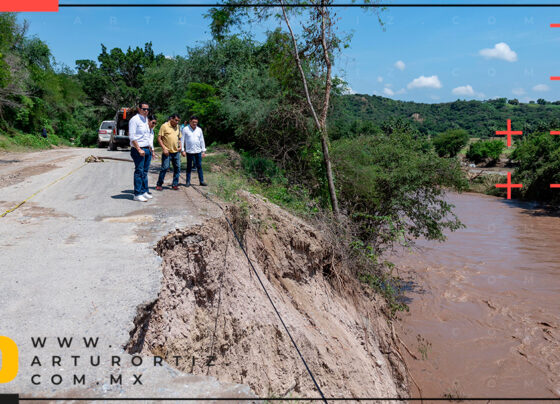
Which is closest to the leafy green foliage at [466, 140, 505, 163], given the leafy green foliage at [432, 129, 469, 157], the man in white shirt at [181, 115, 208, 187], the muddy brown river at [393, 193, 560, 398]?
the leafy green foliage at [432, 129, 469, 157]

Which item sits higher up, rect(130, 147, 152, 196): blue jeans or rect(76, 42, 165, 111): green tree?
rect(76, 42, 165, 111): green tree

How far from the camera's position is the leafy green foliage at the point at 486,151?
151 ft

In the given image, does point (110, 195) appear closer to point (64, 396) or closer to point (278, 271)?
point (278, 271)

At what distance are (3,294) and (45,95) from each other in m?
35.2

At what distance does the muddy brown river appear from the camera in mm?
8672

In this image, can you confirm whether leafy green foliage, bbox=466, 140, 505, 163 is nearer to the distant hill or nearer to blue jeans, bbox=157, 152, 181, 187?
blue jeans, bbox=157, 152, 181, 187

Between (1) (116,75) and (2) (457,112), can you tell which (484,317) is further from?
(2) (457,112)

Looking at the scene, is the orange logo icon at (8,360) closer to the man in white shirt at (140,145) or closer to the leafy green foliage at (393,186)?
the man in white shirt at (140,145)

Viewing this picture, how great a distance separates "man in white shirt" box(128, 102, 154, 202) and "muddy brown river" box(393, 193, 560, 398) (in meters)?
7.05

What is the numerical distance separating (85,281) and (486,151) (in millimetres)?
50281

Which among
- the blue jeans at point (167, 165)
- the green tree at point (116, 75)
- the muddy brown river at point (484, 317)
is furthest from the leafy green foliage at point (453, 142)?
the blue jeans at point (167, 165)

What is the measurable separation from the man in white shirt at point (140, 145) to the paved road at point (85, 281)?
38cm

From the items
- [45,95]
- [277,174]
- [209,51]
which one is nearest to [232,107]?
[277,174]

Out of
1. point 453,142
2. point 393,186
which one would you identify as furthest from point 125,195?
point 453,142
